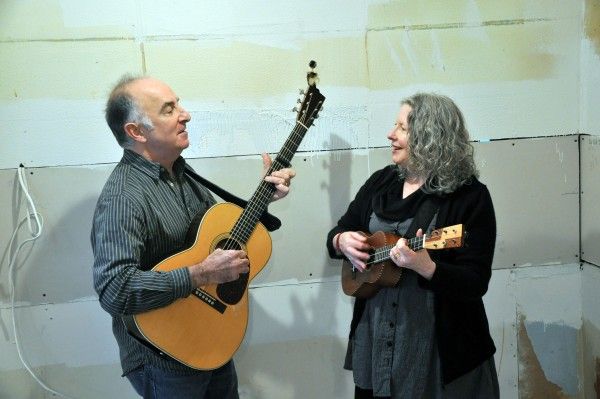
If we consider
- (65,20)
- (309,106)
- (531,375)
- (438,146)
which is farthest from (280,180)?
(531,375)

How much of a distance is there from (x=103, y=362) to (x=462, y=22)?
1.94m

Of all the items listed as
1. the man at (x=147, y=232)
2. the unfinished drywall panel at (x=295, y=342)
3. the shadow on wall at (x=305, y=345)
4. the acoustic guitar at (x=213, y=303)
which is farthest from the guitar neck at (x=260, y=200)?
the unfinished drywall panel at (x=295, y=342)

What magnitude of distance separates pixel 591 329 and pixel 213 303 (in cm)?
173

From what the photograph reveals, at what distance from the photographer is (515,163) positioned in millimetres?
2805

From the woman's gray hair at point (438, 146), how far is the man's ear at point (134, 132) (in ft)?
2.64

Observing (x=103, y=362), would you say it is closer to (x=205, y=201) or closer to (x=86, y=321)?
(x=86, y=321)

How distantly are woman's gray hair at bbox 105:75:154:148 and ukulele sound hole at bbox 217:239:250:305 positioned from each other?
0.42m

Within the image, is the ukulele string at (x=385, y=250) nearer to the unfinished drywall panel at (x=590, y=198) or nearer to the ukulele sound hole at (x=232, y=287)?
the ukulele sound hole at (x=232, y=287)

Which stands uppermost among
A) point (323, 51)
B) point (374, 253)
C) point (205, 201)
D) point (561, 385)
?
point (323, 51)

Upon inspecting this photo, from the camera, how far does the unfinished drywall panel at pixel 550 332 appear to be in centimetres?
289

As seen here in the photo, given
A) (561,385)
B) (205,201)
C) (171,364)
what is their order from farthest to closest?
1. (561,385)
2. (205,201)
3. (171,364)

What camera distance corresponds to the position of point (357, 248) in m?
2.08

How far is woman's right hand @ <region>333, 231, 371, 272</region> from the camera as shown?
2.07 meters

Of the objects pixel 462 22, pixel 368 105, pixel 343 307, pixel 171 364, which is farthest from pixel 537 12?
pixel 171 364
